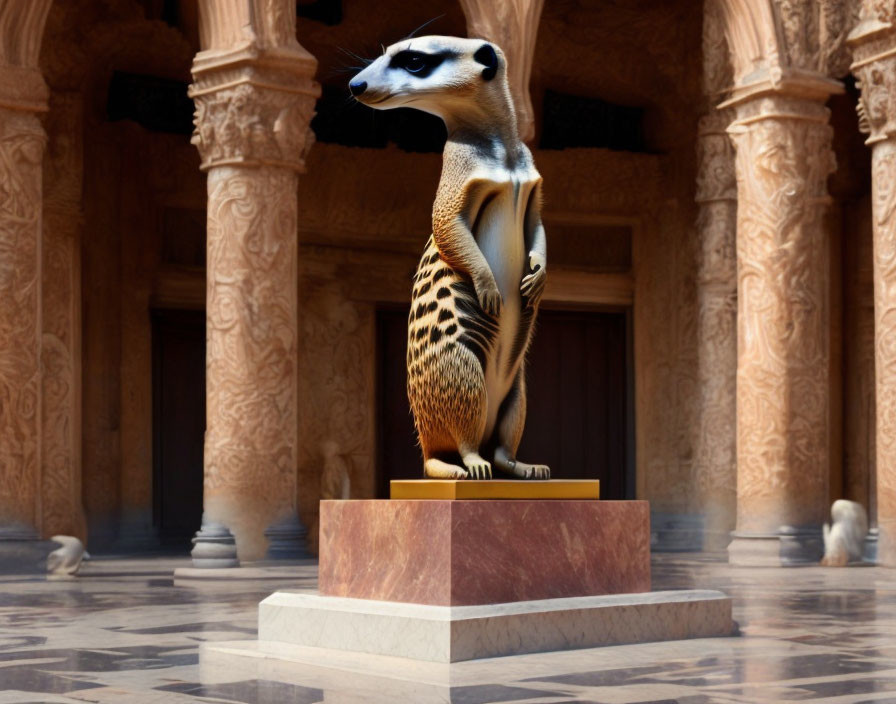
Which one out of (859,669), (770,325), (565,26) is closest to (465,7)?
(770,325)

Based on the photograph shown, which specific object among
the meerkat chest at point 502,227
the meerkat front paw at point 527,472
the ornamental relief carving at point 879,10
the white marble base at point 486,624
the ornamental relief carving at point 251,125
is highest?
the ornamental relief carving at point 879,10

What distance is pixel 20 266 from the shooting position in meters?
13.1

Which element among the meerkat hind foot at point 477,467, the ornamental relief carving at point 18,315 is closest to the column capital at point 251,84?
the ornamental relief carving at point 18,315

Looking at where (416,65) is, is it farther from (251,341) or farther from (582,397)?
(582,397)

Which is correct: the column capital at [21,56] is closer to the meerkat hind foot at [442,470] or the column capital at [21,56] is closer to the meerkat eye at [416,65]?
the meerkat eye at [416,65]

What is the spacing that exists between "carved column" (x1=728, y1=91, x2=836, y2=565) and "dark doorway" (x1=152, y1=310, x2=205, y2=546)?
23.0ft

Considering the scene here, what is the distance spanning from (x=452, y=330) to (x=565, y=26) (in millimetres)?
12894

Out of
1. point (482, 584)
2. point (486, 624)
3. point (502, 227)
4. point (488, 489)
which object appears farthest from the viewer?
point (502, 227)

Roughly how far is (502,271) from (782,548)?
7772 mm

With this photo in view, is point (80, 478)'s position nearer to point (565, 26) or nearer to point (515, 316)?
point (565, 26)

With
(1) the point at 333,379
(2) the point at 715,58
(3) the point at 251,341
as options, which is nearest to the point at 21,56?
(3) the point at 251,341

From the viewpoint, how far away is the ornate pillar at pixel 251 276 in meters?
12.9

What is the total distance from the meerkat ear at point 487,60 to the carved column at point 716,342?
958 centimetres

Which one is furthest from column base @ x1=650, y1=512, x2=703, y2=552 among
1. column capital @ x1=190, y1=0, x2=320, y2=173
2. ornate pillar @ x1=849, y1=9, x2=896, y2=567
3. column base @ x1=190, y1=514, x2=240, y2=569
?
column capital @ x1=190, y1=0, x2=320, y2=173
